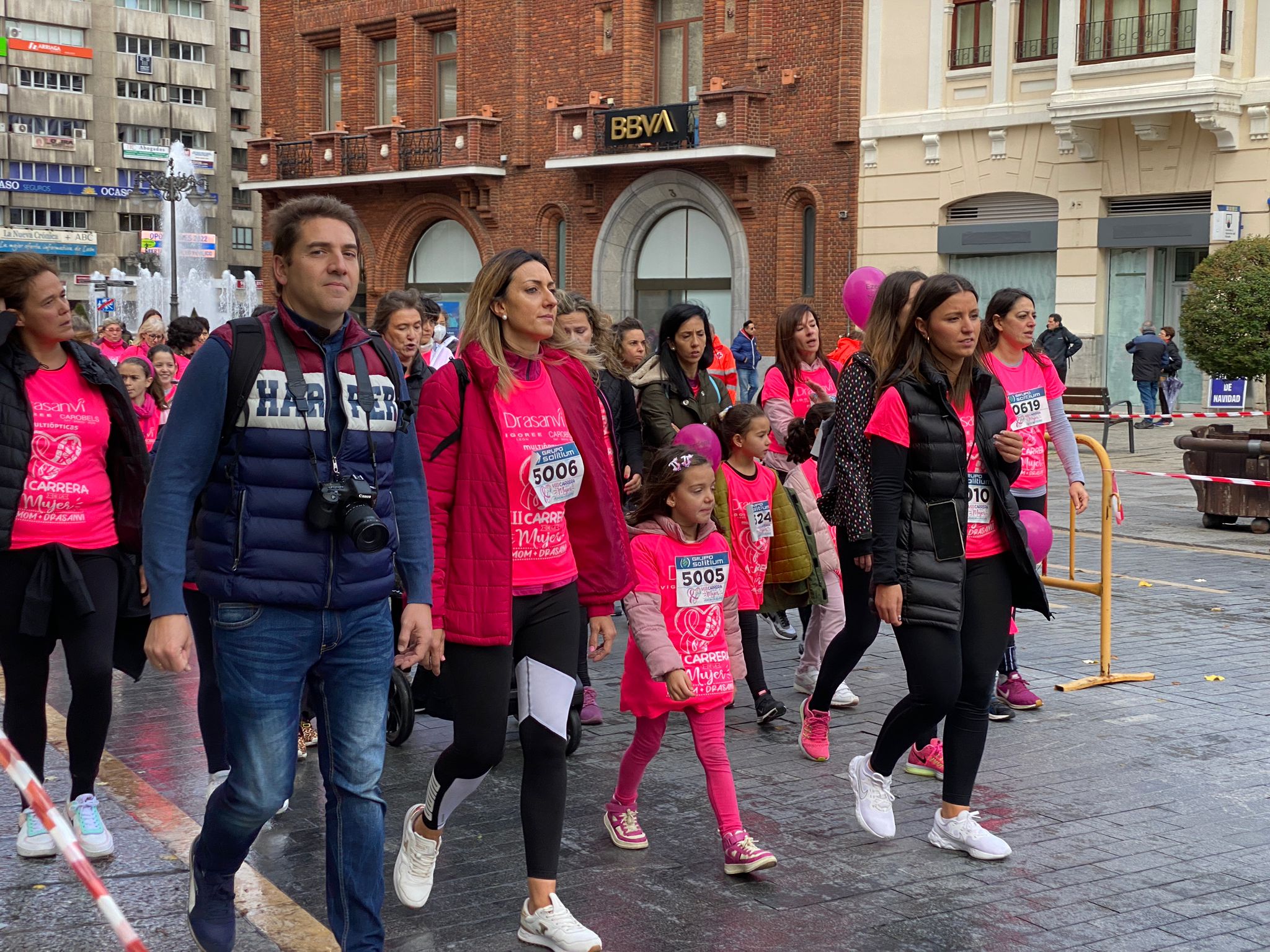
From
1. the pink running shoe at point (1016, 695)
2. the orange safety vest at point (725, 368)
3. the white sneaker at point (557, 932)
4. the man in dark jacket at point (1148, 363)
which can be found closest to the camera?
the white sneaker at point (557, 932)

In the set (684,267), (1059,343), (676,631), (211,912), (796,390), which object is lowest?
(211,912)

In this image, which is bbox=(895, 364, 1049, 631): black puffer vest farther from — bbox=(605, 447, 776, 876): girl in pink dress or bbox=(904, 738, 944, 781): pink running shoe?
bbox=(904, 738, 944, 781): pink running shoe

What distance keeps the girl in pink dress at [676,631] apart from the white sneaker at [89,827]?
1.66 meters

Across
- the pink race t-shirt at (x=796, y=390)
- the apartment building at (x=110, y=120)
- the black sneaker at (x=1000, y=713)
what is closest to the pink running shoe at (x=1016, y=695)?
the black sneaker at (x=1000, y=713)

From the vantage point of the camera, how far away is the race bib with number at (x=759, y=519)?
264 inches

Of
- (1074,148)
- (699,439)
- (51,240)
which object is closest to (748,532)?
(699,439)

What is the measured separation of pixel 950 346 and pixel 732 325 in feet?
81.0

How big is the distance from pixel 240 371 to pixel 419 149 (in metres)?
31.7

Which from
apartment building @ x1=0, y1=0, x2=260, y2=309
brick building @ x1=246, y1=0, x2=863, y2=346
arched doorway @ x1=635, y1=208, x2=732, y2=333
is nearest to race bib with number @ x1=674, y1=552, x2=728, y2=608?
brick building @ x1=246, y1=0, x2=863, y2=346

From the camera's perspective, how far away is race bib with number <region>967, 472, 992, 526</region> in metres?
5.11

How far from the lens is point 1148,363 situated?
23281mm

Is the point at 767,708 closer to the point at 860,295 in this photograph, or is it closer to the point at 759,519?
the point at 759,519

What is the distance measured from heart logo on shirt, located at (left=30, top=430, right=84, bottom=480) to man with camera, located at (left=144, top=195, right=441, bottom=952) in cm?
149

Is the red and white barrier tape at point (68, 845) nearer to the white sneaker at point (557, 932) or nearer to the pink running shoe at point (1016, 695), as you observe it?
the white sneaker at point (557, 932)
